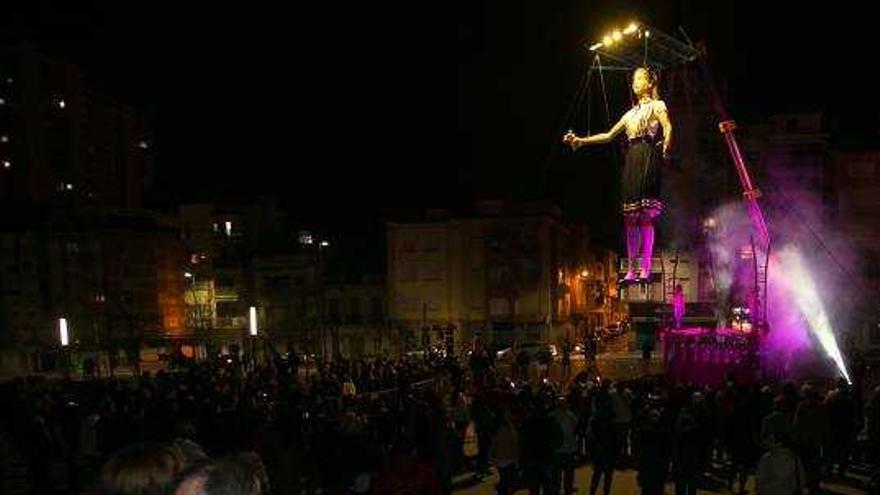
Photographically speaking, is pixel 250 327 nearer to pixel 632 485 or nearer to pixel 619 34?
pixel 632 485

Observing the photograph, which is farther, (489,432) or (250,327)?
(250,327)

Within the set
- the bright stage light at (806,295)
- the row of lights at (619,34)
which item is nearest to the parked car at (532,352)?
the bright stage light at (806,295)

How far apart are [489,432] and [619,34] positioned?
22.8 ft

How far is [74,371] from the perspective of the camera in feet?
173

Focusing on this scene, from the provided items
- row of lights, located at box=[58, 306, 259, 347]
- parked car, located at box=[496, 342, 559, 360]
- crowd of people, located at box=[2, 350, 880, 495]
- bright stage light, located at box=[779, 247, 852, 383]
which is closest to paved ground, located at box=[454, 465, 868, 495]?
crowd of people, located at box=[2, 350, 880, 495]

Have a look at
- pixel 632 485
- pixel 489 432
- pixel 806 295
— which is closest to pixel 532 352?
pixel 806 295

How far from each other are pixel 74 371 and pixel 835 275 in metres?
42.8

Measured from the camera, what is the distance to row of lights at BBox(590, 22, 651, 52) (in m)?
14.8

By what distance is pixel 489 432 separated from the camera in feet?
49.3

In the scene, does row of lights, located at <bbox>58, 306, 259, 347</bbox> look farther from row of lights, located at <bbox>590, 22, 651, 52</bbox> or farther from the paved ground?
row of lights, located at <bbox>590, 22, 651, 52</bbox>

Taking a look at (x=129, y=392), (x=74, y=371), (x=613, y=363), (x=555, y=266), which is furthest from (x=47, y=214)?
(x=129, y=392)

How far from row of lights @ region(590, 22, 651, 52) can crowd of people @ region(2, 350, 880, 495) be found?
571 cm

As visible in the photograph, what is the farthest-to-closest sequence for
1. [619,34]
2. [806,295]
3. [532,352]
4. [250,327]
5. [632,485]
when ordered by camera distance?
[806,295] < [532,352] < [250,327] < [619,34] < [632,485]

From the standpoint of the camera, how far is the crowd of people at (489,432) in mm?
10492
